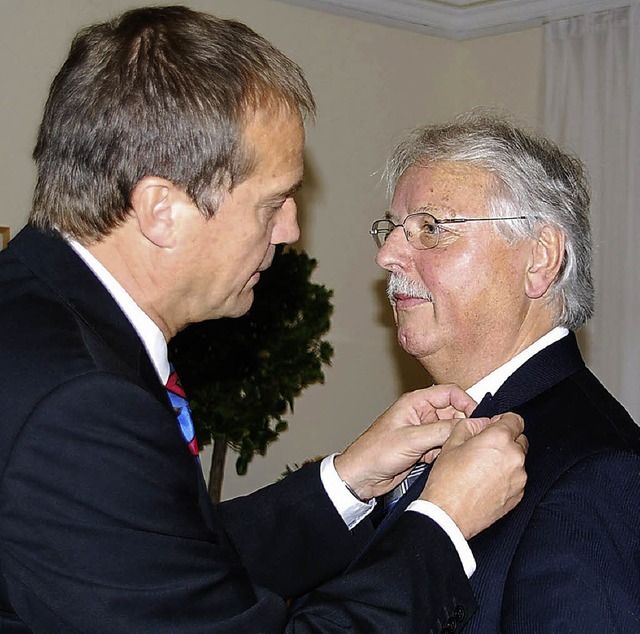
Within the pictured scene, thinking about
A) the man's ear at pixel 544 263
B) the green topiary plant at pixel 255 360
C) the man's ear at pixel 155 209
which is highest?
the man's ear at pixel 155 209

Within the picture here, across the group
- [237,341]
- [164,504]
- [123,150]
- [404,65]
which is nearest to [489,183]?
[123,150]

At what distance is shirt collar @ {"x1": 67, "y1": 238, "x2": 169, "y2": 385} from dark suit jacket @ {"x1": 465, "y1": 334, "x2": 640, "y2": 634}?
63 cm

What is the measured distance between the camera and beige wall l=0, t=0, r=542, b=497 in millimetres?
5004

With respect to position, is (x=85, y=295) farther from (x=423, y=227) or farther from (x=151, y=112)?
(x=423, y=227)

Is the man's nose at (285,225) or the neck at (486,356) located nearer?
the man's nose at (285,225)

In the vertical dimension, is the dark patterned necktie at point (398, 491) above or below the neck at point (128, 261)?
below

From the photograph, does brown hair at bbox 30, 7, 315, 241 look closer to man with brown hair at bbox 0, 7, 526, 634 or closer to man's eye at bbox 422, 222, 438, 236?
man with brown hair at bbox 0, 7, 526, 634

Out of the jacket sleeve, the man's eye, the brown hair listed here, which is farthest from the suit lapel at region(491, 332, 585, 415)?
the brown hair

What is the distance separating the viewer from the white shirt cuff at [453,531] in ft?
5.31

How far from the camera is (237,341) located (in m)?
4.20

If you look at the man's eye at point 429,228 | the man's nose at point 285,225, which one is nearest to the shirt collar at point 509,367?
the man's eye at point 429,228

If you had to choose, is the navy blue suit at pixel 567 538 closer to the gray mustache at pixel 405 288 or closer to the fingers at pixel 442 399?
the fingers at pixel 442 399

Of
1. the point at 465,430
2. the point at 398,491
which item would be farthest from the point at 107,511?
the point at 398,491

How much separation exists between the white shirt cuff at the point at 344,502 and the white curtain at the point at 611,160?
3124mm
